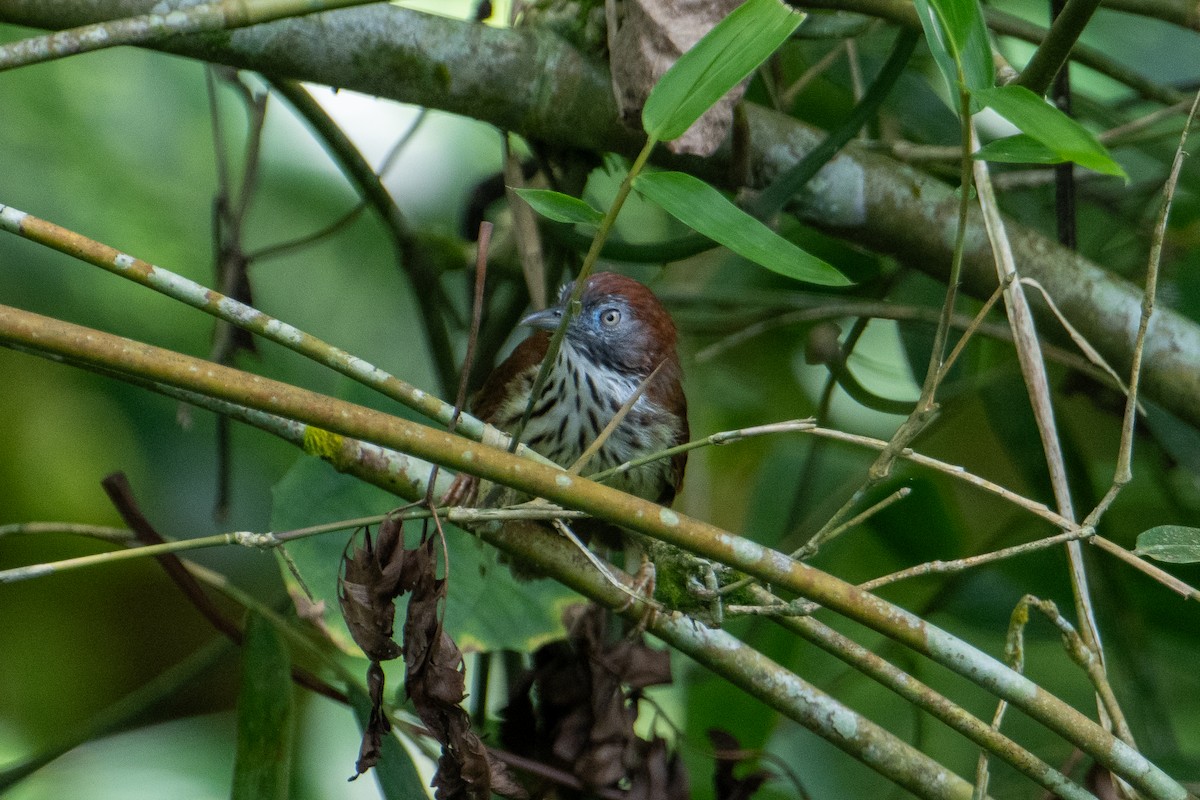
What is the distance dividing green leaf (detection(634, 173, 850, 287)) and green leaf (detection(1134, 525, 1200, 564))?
0.56m

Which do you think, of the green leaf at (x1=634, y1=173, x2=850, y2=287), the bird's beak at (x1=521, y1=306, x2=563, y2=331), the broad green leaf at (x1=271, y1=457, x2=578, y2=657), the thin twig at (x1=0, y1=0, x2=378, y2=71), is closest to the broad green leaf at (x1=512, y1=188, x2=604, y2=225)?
the green leaf at (x1=634, y1=173, x2=850, y2=287)

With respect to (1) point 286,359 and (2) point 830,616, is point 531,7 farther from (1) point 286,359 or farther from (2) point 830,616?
(2) point 830,616

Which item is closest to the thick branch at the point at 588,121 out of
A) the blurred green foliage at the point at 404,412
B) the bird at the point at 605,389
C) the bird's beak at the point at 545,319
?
the blurred green foliage at the point at 404,412

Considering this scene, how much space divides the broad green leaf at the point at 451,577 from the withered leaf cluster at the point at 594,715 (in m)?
0.10

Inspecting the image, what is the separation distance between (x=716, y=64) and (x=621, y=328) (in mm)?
1779

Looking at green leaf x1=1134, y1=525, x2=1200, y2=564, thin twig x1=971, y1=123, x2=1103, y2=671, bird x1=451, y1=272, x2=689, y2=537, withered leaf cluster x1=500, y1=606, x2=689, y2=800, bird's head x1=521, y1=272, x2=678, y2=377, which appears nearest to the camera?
green leaf x1=1134, y1=525, x2=1200, y2=564

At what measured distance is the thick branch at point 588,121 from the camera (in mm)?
2326

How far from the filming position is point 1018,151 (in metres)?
1.30

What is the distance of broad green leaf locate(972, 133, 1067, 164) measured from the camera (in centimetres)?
129

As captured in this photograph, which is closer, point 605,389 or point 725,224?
point 725,224

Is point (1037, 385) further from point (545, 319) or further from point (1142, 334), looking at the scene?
point (545, 319)

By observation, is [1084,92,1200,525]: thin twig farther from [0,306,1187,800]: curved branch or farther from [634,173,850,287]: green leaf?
[634,173,850,287]: green leaf

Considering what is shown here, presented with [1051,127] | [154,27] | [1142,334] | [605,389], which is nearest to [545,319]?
[605,389]

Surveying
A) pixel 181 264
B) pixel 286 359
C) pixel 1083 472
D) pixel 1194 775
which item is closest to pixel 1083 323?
pixel 1083 472
